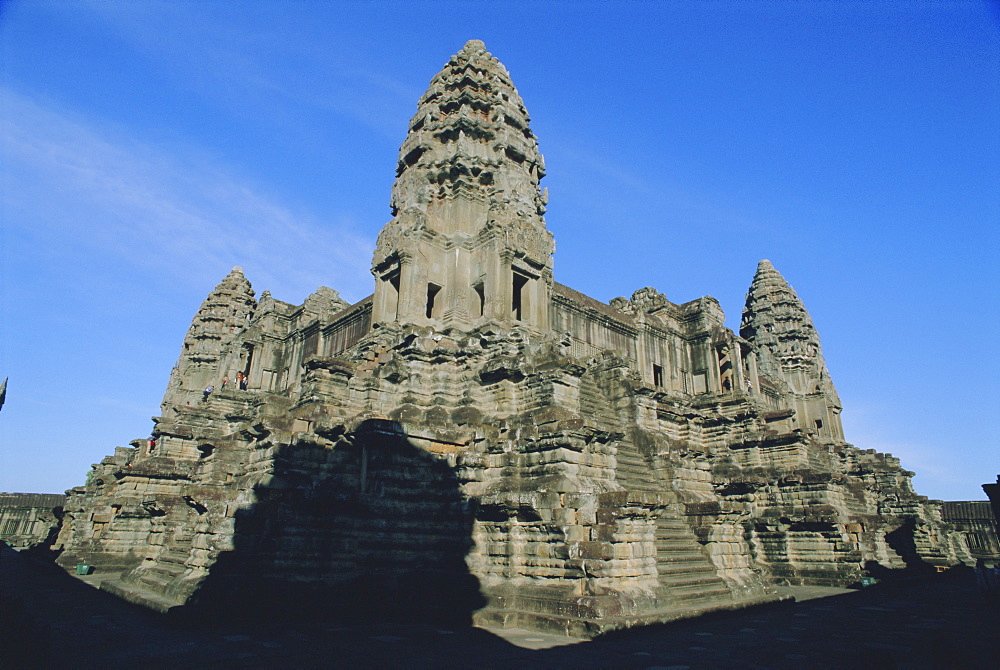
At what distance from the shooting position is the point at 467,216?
20562 mm

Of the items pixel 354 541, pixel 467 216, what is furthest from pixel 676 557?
pixel 467 216

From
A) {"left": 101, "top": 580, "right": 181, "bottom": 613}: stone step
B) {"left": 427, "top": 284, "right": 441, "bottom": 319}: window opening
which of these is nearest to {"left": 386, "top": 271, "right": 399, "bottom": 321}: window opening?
{"left": 427, "top": 284, "right": 441, "bottom": 319}: window opening

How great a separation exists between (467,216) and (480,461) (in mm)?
9937

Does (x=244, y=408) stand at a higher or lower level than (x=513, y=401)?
higher

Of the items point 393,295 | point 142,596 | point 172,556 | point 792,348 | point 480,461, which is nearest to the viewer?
point 142,596

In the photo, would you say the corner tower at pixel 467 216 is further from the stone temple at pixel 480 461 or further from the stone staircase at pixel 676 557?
the stone staircase at pixel 676 557

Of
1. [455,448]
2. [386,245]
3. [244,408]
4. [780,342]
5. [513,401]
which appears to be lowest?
[455,448]

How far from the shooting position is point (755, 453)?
2316 cm

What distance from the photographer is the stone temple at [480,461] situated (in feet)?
39.6

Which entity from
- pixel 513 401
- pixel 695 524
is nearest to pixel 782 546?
pixel 695 524

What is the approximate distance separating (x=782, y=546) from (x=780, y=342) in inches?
1106

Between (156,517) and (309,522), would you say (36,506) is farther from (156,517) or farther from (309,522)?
(309,522)

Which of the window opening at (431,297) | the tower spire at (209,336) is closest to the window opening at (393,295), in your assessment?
the window opening at (431,297)

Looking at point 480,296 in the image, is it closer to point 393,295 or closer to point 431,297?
point 431,297
